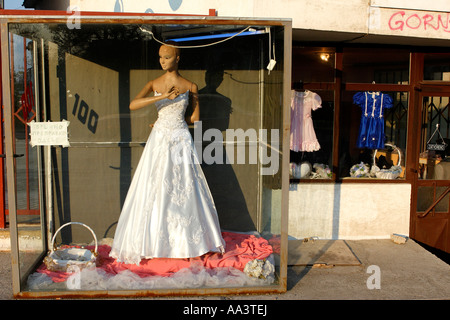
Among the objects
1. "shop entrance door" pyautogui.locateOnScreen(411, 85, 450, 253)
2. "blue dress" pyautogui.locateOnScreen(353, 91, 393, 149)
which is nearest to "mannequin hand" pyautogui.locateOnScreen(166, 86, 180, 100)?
"blue dress" pyautogui.locateOnScreen(353, 91, 393, 149)

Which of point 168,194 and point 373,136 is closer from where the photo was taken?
point 168,194

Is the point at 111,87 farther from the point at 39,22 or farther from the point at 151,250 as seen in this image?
the point at 151,250

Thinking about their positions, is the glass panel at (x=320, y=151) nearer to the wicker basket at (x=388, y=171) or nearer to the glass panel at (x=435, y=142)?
the wicker basket at (x=388, y=171)

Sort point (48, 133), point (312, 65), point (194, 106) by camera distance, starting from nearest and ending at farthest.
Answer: point (48, 133) → point (194, 106) → point (312, 65)

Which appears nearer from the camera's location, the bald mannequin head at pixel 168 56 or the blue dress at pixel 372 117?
the bald mannequin head at pixel 168 56

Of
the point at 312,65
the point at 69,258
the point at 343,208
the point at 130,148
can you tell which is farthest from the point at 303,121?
the point at 69,258

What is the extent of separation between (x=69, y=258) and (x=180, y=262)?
1.19 meters

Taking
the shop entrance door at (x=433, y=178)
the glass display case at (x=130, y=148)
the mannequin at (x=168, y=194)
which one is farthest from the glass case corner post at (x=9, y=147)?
the shop entrance door at (x=433, y=178)

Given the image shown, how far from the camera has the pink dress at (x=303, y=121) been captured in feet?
19.2

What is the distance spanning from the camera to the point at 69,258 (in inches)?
192

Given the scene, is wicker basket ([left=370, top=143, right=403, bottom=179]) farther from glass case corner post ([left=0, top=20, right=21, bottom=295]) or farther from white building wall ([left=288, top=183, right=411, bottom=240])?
glass case corner post ([left=0, top=20, right=21, bottom=295])

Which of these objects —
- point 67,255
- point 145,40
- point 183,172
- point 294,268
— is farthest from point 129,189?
point 294,268

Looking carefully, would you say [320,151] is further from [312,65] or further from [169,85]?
[169,85]

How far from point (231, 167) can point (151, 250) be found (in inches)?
58.0
